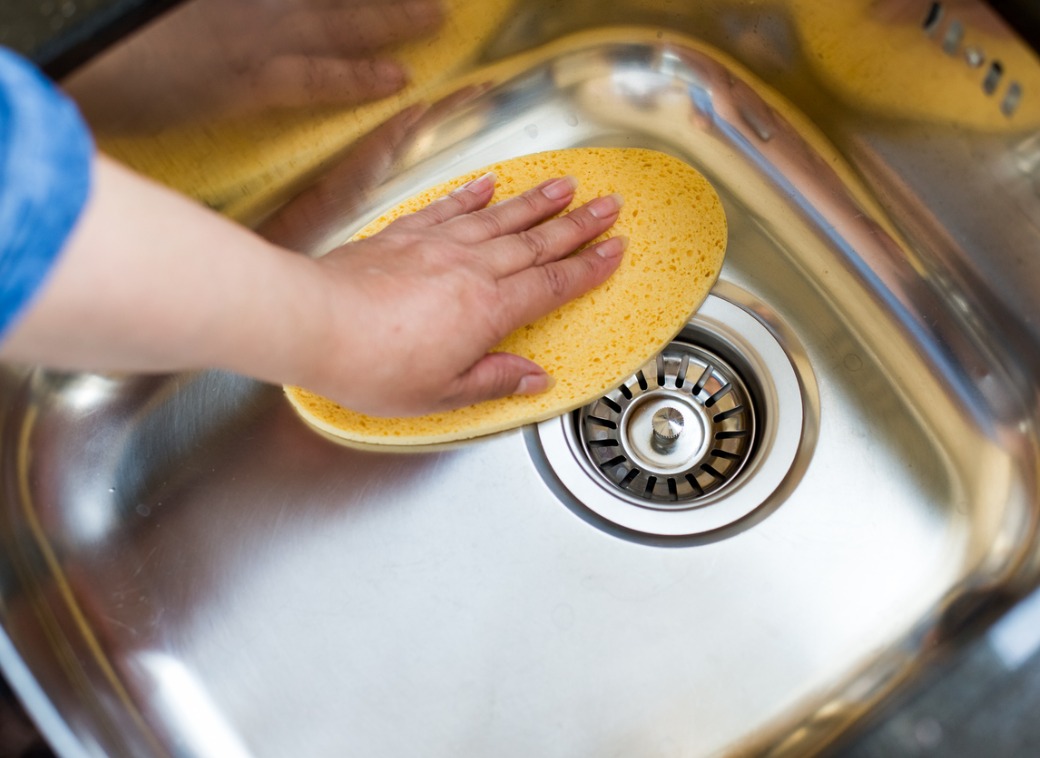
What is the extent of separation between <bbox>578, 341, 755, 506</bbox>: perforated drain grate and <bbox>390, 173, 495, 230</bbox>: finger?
0.56ft

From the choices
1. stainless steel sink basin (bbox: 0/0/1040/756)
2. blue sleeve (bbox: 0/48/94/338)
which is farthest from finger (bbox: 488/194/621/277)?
blue sleeve (bbox: 0/48/94/338)

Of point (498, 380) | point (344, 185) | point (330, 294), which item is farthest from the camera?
point (344, 185)

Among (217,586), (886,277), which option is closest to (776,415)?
(886,277)

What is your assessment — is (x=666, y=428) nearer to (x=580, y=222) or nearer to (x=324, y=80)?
(x=580, y=222)

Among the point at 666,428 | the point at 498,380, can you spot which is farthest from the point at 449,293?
the point at 666,428

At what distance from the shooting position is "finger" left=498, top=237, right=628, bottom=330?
583 millimetres

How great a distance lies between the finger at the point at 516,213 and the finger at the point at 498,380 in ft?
0.28

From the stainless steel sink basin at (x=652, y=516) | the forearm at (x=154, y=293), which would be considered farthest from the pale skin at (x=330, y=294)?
the stainless steel sink basin at (x=652, y=516)

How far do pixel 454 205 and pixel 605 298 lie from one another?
0.13 metres

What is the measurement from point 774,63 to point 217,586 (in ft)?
1.81

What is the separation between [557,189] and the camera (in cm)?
65

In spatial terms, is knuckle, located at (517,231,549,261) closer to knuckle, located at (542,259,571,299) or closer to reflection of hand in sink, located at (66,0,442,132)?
knuckle, located at (542,259,571,299)

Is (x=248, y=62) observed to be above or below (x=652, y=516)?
above

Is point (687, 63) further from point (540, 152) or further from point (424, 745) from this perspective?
point (424, 745)
